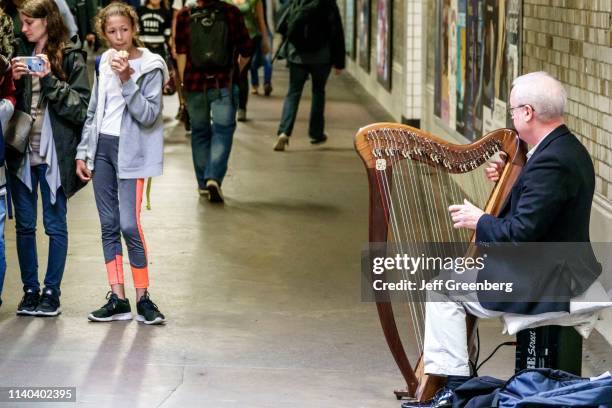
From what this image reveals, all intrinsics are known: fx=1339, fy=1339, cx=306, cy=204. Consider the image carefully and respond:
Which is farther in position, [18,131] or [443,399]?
[18,131]

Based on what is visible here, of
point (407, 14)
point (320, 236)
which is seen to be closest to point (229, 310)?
point (320, 236)

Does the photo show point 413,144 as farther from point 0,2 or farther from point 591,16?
point 0,2

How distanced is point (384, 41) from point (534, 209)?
45.3 ft

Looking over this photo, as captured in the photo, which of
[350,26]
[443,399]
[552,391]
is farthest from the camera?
[350,26]

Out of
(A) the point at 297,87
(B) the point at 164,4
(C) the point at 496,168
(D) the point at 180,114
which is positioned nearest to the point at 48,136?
(C) the point at 496,168

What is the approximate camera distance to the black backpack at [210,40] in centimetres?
1132

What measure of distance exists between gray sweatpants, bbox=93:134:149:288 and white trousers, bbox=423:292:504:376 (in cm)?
241

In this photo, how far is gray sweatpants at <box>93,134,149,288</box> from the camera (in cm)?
736

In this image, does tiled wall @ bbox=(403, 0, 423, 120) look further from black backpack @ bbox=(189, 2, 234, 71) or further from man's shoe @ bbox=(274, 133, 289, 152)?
black backpack @ bbox=(189, 2, 234, 71)

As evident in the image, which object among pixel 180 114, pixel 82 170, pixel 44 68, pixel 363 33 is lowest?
pixel 180 114

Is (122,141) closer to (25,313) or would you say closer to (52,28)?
(52,28)

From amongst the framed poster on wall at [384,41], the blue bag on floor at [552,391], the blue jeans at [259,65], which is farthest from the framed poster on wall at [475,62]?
the blue jeans at [259,65]

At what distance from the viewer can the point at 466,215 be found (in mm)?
5355

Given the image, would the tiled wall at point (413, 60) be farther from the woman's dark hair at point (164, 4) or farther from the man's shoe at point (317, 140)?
the woman's dark hair at point (164, 4)
